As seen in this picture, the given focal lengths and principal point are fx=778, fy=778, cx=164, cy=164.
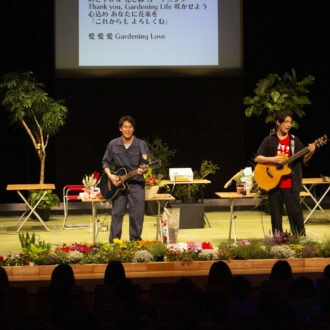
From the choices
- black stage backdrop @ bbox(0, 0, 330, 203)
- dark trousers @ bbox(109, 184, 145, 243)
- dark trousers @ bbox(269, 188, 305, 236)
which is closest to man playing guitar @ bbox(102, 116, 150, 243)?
dark trousers @ bbox(109, 184, 145, 243)

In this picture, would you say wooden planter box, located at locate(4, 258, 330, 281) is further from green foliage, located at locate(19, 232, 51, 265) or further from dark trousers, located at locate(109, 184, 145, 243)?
A: dark trousers, located at locate(109, 184, 145, 243)

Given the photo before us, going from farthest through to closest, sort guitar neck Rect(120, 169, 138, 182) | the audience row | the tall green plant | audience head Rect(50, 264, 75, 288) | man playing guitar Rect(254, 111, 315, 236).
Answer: the tall green plant, guitar neck Rect(120, 169, 138, 182), man playing guitar Rect(254, 111, 315, 236), audience head Rect(50, 264, 75, 288), the audience row

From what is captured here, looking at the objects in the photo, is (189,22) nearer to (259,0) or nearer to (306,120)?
(259,0)

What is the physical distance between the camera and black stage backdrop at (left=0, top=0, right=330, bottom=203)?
12.5 meters

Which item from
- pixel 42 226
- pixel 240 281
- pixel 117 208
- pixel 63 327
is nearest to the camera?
pixel 63 327

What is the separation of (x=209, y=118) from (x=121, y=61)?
6.11 ft

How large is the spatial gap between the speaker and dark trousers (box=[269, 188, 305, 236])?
8.00ft

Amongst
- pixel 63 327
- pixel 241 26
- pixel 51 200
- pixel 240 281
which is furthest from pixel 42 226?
pixel 63 327

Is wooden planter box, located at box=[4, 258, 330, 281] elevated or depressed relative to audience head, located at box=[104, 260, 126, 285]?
depressed

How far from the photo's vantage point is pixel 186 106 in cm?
1266

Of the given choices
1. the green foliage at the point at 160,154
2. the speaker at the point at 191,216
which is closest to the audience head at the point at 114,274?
the speaker at the point at 191,216

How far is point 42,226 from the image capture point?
34.6 ft

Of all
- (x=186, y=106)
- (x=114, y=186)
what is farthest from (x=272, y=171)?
(x=186, y=106)

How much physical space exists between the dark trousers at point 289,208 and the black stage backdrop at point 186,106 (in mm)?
5157
